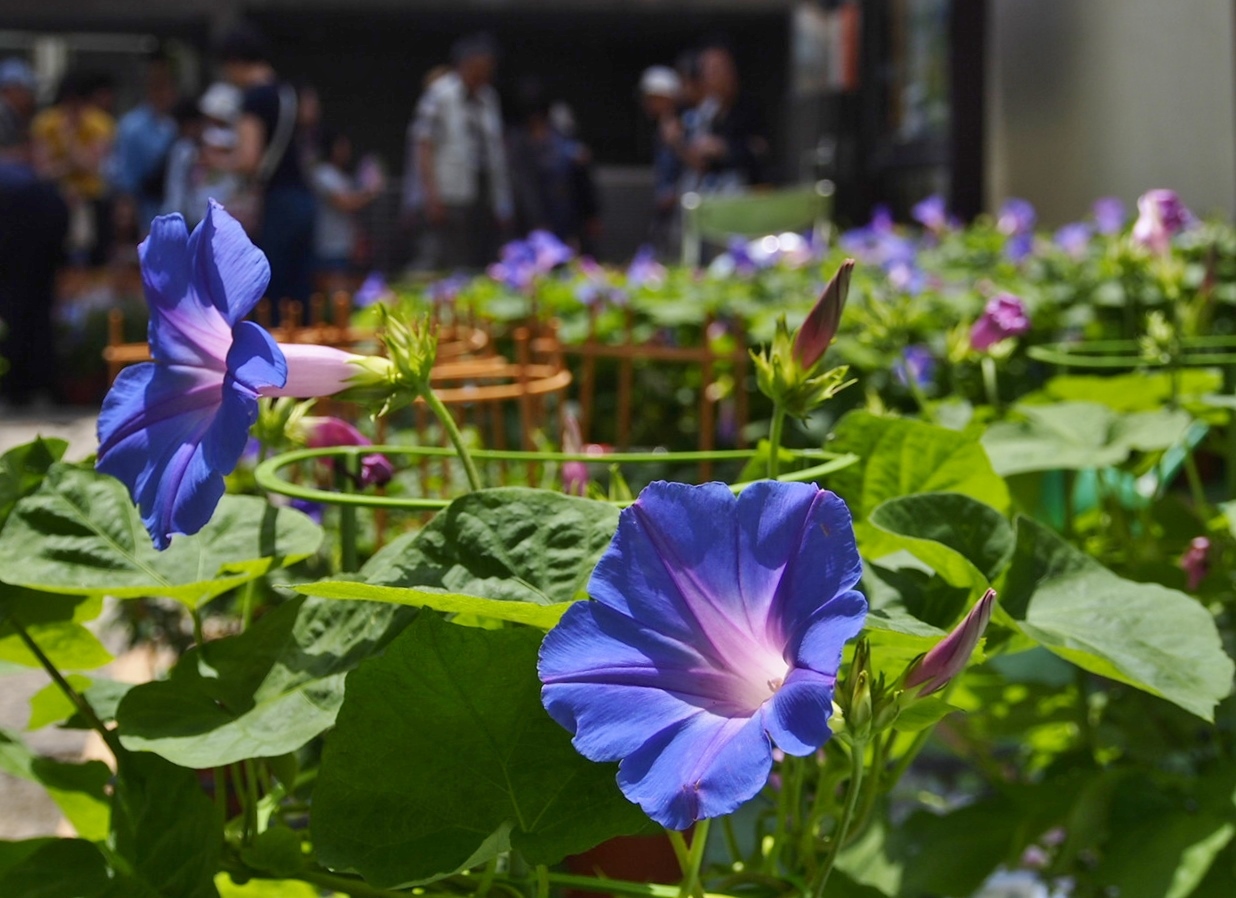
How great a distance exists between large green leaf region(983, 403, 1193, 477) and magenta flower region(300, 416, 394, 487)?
0.48 m

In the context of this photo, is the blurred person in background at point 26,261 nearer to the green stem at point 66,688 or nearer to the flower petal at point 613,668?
the green stem at point 66,688

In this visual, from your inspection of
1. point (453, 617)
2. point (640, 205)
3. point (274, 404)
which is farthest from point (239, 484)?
point (640, 205)

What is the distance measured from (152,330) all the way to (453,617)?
0.65 feet

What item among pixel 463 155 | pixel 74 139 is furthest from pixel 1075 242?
pixel 74 139

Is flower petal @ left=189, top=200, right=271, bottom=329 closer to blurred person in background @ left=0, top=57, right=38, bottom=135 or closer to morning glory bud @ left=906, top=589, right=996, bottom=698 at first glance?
morning glory bud @ left=906, top=589, right=996, bottom=698

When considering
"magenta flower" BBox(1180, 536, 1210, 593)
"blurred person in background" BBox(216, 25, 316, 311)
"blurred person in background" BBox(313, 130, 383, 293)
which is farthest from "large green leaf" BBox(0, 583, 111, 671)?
"blurred person in background" BBox(313, 130, 383, 293)

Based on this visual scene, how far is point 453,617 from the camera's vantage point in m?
0.72

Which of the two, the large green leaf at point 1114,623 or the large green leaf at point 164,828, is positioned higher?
the large green leaf at point 1114,623

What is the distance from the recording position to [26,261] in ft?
25.1

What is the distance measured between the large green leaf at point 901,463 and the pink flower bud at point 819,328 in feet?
0.52

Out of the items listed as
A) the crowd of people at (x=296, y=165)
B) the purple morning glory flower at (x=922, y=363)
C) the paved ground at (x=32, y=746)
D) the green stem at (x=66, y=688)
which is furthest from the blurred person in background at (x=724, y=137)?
the green stem at (x=66, y=688)

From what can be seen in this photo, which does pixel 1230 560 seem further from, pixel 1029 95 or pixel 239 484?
pixel 1029 95

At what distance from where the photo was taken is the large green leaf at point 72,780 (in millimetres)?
890

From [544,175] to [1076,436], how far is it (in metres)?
7.83
